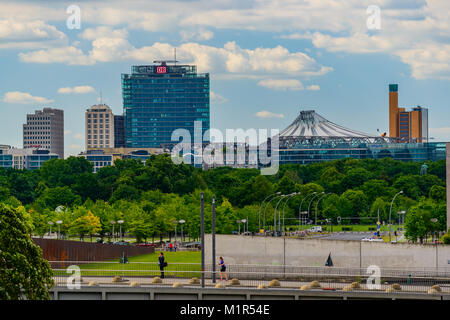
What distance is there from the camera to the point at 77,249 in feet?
166

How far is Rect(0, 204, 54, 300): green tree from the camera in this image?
30.5 meters

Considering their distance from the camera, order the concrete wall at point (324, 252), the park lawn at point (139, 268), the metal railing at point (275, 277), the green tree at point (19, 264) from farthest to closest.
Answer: the concrete wall at point (324, 252) < the park lawn at point (139, 268) < the metal railing at point (275, 277) < the green tree at point (19, 264)

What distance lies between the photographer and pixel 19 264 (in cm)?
3084

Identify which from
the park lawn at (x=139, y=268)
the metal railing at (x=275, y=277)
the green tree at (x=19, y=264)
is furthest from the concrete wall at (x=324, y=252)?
Result: the green tree at (x=19, y=264)

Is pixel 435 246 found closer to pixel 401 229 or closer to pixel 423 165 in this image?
pixel 401 229

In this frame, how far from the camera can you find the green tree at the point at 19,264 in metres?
30.5

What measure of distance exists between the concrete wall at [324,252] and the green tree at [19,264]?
58.8ft

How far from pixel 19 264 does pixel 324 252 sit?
20.6 meters

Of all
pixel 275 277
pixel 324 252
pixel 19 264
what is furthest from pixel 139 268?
pixel 19 264

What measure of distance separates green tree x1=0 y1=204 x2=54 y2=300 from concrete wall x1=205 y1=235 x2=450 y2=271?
17928 mm

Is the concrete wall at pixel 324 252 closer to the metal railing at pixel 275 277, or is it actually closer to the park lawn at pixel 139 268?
the metal railing at pixel 275 277

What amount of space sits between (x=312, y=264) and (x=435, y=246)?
6.11 meters
